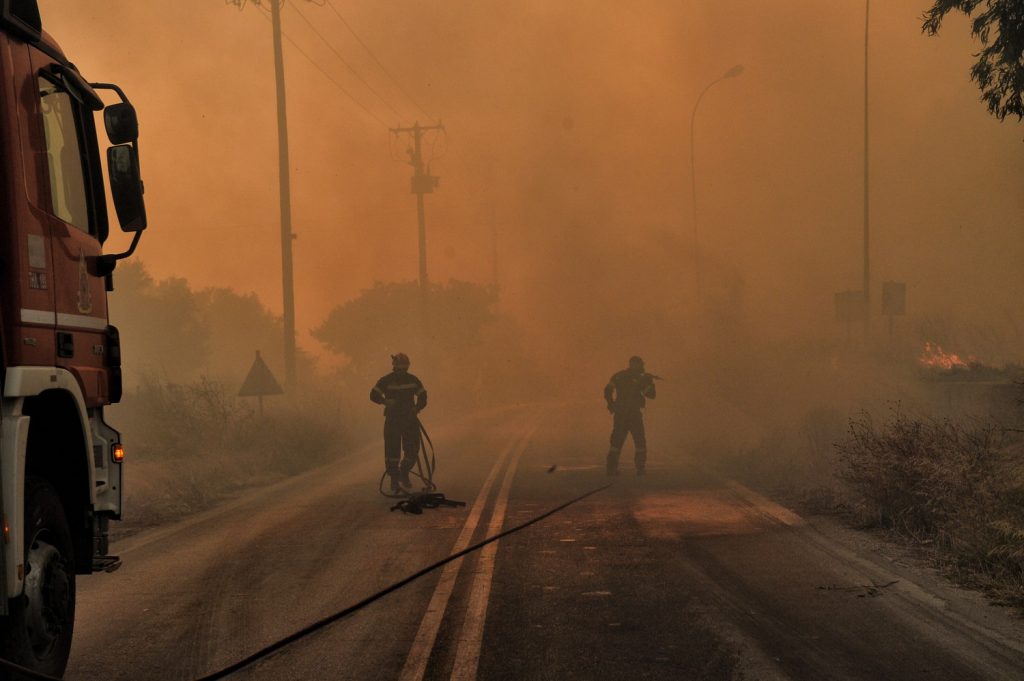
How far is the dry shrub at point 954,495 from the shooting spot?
25.8ft

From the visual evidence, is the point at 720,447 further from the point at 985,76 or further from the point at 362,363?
the point at 362,363

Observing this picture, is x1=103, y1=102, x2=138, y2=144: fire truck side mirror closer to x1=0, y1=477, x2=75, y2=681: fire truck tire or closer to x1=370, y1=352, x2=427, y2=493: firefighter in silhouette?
x1=0, y1=477, x2=75, y2=681: fire truck tire

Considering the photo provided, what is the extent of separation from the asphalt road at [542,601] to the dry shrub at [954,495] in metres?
0.39

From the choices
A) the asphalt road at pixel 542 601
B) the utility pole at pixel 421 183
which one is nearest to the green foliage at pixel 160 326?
the utility pole at pixel 421 183

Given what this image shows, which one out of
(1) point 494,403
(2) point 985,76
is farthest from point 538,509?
(1) point 494,403

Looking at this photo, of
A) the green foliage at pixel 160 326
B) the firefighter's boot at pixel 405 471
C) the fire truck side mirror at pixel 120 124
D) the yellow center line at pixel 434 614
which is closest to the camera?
the yellow center line at pixel 434 614

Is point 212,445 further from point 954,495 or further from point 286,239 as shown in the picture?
point 954,495

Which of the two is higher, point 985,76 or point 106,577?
point 985,76

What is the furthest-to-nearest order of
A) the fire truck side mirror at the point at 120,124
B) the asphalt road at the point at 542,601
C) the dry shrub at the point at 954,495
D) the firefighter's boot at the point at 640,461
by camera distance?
the firefighter's boot at the point at 640,461
the dry shrub at the point at 954,495
the fire truck side mirror at the point at 120,124
the asphalt road at the point at 542,601

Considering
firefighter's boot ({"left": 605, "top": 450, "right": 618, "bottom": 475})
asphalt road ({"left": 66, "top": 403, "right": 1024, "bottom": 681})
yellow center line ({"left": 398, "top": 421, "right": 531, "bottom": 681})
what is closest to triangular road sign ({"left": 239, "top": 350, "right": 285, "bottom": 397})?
firefighter's boot ({"left": 605, "top": 450, "right": 618, "bottom": 475})

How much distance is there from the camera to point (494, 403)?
5566cm

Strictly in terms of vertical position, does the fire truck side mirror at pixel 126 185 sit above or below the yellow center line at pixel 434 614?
above

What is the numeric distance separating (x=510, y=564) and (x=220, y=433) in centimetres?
1415

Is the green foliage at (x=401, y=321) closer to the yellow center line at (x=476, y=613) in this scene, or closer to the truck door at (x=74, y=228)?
the yellow center line at (x=476, y=613)
